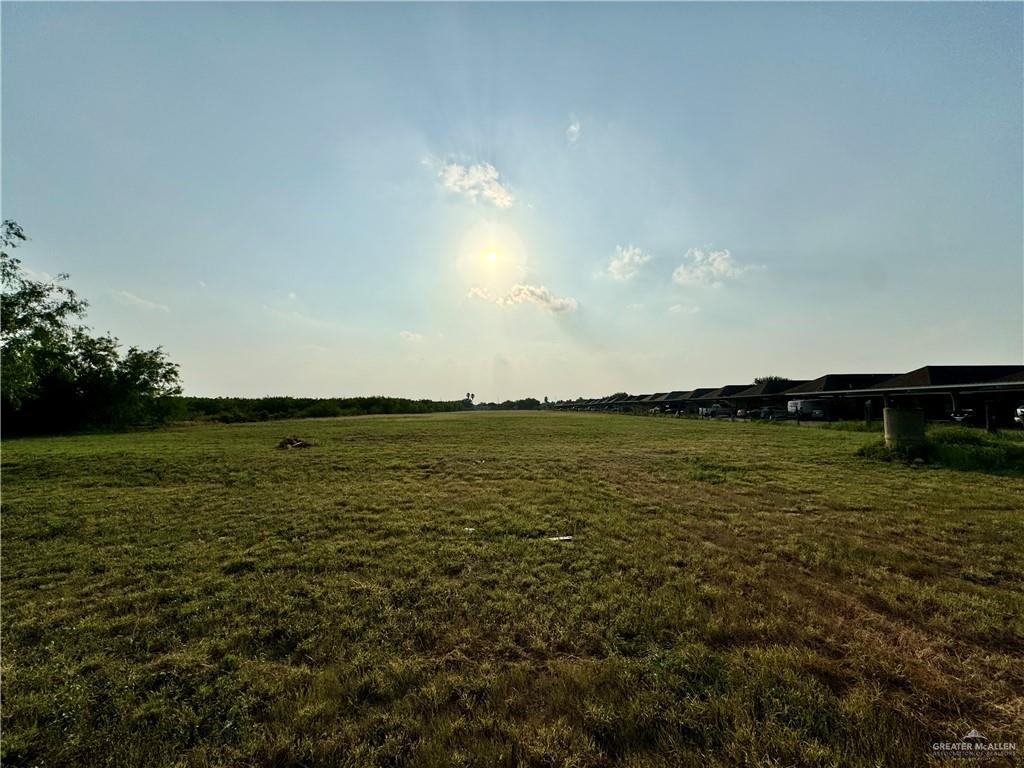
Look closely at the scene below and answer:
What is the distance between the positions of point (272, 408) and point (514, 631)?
74838 millimetres

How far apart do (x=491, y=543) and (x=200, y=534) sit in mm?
5594

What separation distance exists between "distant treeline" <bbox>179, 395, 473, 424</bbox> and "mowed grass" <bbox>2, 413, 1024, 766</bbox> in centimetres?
5153

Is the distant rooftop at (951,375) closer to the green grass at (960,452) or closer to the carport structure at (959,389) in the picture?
the carport structure at (959,389)

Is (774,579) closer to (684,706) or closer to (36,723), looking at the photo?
(684,706)

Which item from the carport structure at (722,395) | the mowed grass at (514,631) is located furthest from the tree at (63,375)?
the carport structure at (722,395)

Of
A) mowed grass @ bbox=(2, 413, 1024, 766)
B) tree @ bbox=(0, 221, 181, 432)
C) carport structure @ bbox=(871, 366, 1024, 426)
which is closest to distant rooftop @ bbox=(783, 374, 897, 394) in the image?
carport structure @ bbox=(871, 366, 1024, 426)

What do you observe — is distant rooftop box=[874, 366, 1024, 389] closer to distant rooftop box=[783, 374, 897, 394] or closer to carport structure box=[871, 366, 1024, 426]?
carport structure box=[871, 366, 1024, 426]

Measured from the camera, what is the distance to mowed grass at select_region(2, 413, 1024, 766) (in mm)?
2594

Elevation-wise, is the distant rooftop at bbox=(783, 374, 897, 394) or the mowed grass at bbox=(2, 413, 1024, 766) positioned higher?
the distant rooftop at bbox=(783, 374, 897, 394)

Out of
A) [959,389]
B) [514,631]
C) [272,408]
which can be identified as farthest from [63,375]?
[959,389]

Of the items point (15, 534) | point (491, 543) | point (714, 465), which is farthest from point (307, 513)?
point (714, 465)

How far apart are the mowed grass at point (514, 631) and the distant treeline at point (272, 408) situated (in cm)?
5153

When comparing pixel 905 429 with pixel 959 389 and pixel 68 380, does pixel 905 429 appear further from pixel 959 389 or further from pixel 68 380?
pixel 68 380

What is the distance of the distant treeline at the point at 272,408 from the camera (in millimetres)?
51072
